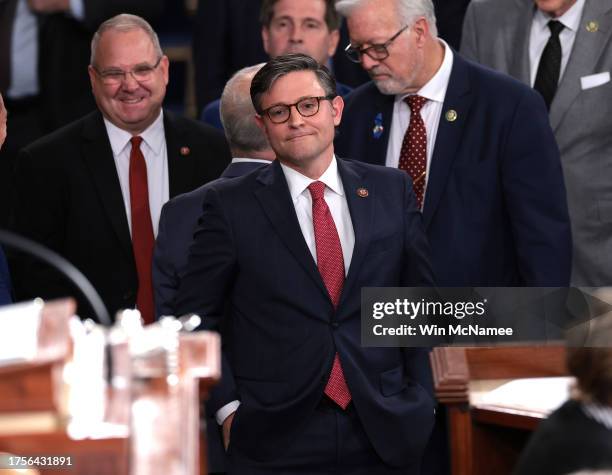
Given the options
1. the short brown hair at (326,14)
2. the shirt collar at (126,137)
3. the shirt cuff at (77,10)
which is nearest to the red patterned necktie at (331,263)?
the shirt collar at (126,137)

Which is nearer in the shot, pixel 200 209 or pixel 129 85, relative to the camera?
pixel 200 209

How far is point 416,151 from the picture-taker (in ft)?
13.3

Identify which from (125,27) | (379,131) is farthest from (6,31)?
(379,131)

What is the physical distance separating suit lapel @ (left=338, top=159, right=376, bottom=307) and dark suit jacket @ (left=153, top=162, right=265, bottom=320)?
0.42 metres

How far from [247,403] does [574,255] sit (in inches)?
60.3

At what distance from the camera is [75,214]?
4297 millimetres

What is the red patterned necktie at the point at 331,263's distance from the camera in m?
3.34

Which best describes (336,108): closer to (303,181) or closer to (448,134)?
(303,181)

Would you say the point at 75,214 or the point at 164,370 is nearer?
the point at 164,370

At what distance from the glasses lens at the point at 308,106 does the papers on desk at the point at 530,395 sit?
2.70ft

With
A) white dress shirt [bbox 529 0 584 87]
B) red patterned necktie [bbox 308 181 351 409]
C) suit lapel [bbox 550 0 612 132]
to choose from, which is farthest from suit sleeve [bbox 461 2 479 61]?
red patterned necktie [bbox 308 181 351 409]

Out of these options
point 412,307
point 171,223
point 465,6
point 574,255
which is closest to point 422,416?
point 412,307

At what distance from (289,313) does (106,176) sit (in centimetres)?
118

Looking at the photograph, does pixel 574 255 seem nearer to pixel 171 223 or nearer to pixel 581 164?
pixel 581 164
